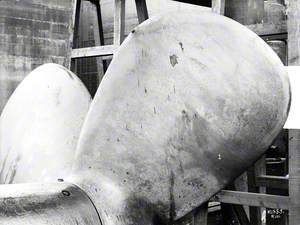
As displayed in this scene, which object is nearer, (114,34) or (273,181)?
(114,34)

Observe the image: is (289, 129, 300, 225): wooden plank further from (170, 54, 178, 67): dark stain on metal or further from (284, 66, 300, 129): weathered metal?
(170, 54, 178, 67): dark stain on metal

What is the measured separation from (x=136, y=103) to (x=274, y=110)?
1.36ft

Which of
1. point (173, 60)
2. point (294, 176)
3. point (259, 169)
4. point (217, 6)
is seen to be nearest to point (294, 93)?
point (173, 60)

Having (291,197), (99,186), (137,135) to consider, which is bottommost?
(291,197)

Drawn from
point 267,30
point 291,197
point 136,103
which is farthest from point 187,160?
point 267,30

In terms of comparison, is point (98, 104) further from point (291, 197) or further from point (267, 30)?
point (267, 30)

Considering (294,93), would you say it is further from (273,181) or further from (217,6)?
(273,181)

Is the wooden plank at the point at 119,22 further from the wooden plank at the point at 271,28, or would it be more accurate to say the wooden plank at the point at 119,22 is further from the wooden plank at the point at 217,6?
the wooden plank at the point at 271,28

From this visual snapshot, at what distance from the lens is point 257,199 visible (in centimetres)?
396

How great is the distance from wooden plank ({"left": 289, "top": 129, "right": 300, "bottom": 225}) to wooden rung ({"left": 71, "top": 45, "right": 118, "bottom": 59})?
6.62ft

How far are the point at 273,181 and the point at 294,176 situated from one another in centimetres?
161

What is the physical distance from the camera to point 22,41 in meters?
8.98

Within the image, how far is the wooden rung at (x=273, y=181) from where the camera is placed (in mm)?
5102

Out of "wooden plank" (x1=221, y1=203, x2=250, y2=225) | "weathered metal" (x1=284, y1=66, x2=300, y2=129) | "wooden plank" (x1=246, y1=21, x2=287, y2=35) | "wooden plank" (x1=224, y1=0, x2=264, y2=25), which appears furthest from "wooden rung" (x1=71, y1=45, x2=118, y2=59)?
"weathered metal" (x1=284, y1=66, x2=300, y2=129)
